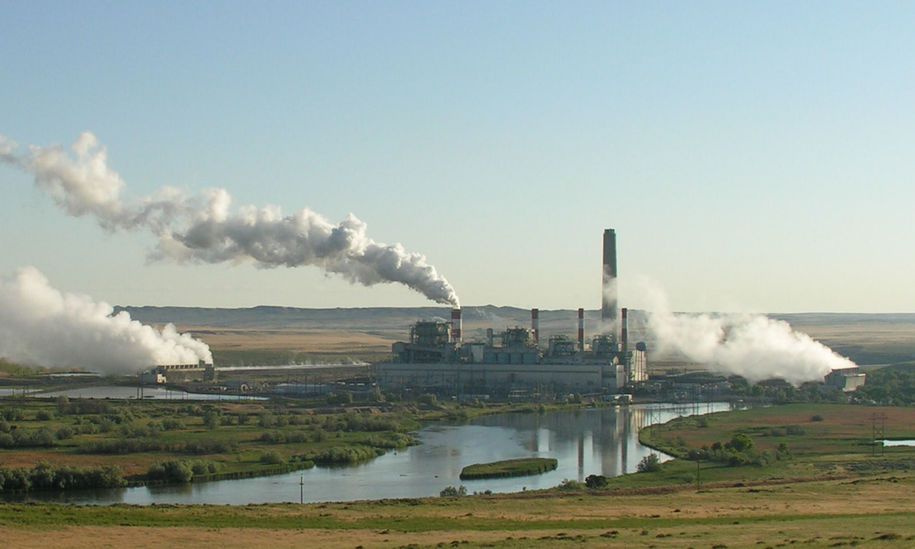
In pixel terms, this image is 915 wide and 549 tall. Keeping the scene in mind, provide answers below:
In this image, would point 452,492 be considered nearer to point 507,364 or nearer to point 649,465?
point 649,465

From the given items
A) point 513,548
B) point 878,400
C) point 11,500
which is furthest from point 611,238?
point 513,548

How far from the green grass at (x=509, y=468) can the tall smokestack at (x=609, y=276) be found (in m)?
54.8

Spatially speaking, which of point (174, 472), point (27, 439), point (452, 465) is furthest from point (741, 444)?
point (27, 439)

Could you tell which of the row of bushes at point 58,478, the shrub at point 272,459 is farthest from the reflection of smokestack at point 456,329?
the row of bushes at point 58,478

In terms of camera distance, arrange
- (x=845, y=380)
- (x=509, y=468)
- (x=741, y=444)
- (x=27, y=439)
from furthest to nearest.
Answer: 1. (x=845, y=380)
2. (x=27, y=439)
3. (x=741, y=444)
4. (x=509, y=468)

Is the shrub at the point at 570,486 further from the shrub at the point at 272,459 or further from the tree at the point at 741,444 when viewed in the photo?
the shrub at the point at 272,459

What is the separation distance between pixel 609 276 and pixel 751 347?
1379cm

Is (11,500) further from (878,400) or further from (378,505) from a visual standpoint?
(878,400)

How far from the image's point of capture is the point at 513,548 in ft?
88.8

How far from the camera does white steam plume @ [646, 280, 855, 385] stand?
353 ft

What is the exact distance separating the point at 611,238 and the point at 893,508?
7456 cm

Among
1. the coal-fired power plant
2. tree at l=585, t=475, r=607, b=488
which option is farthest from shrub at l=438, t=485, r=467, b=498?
the coal-fired power plant

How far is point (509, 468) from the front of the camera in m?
51.3

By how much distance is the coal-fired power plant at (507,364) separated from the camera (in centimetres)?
9856
